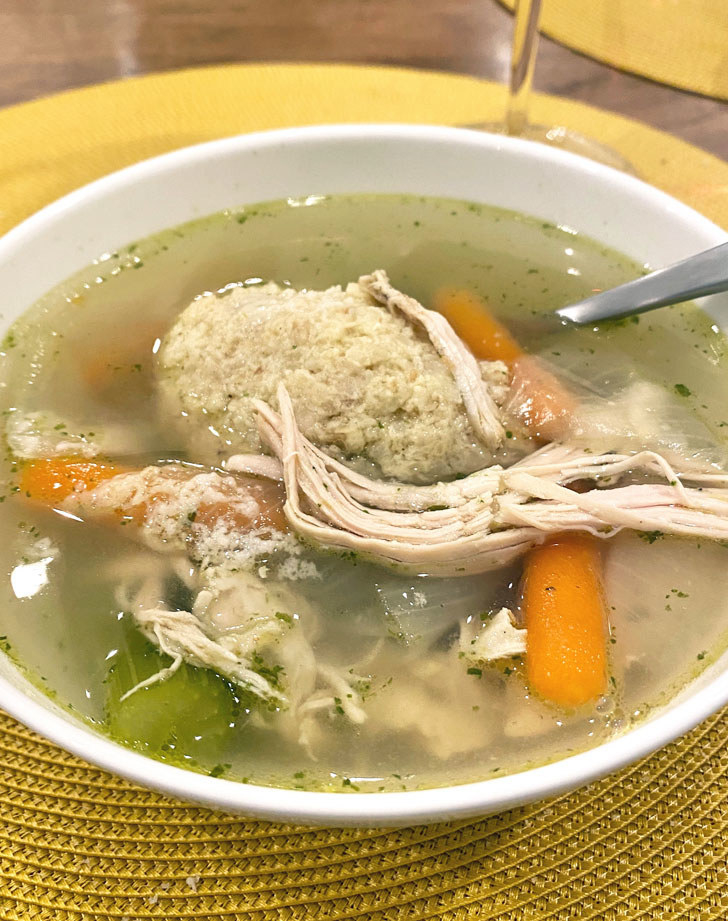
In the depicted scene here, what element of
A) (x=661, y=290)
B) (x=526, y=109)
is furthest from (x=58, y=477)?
(x=526, y=109)

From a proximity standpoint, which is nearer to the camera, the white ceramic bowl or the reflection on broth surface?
the reflection on broth surface

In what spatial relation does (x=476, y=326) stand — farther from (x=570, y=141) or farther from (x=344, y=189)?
(x=570, y=141)

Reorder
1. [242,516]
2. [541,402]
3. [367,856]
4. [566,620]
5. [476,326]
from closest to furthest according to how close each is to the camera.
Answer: [367,856] < [566,620] < [242,516] < [541,402] < [476,326]

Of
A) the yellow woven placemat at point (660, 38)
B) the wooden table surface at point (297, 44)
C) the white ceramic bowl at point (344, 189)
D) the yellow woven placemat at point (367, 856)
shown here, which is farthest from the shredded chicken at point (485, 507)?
the yellow woven placemat at point (660, 38)

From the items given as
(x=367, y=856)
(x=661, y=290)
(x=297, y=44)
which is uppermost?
(x=297, y=44)

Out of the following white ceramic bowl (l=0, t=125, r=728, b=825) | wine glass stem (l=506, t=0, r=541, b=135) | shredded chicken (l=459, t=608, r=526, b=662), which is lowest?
shredded chicken (l=459, t=608, r=526, b=662)

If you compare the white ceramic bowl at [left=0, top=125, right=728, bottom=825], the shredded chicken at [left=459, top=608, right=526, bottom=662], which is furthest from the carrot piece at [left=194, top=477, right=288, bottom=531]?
the white ceramic bowl at [left=0, top=125, right=728, bottom=825]

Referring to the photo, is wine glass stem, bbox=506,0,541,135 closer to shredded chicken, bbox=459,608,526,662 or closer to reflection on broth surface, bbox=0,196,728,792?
reflection on broth surface, bbox=0,196,728,792
